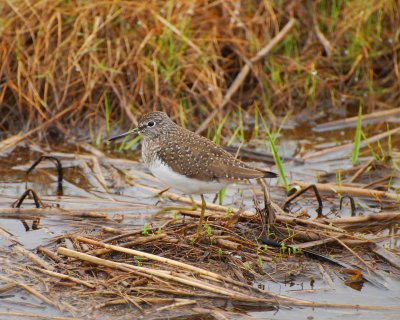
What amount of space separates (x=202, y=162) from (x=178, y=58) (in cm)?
334

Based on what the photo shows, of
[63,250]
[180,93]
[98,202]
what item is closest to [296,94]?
[180,93]

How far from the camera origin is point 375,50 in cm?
1032

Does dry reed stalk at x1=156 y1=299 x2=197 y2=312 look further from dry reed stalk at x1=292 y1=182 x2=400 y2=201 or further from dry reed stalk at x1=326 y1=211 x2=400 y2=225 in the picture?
dry reed stalk at x1=292 y1=182 x2=400 y2=201

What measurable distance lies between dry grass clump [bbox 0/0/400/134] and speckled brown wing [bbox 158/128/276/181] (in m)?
2.59

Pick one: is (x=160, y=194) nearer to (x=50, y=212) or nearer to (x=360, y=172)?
(x=50, y=212)

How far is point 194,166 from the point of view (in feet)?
20.5

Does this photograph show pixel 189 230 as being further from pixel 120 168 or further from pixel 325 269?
pixel 120 168

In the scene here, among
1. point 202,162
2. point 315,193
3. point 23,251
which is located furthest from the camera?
point 315,193

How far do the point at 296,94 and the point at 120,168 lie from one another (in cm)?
282

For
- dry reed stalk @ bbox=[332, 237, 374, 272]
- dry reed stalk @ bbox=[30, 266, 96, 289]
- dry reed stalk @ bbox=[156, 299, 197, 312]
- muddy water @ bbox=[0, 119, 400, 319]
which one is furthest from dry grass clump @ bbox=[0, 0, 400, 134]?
dry reed stalk @ bbox=[156, 299, 197, 312]

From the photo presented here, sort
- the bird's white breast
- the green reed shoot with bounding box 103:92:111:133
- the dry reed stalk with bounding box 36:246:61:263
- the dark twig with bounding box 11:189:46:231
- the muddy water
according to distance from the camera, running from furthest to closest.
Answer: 1. the green reed shoot with bounding box 103:92:111:133
2. the dark twig with bounding box 11:189:46:231
3. the bird's white breast
4. the dry reed stalk with bounding box 36:246:61:263
5. the muddy water

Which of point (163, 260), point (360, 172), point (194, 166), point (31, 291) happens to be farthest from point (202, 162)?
point (360, 172)

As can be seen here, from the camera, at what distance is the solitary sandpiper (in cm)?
624

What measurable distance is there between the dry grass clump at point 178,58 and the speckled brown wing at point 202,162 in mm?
2593
